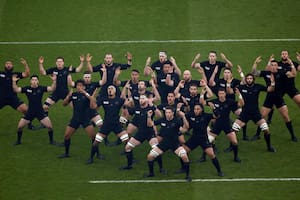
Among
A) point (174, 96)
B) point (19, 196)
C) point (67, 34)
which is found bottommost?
point (19, 196)

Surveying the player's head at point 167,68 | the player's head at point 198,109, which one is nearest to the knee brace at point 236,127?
the player's head at point 198,109

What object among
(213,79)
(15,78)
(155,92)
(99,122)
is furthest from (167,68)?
(15,78)

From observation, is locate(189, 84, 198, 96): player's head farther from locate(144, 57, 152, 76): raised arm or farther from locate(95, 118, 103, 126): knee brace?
locate(95, 118, 103, 126): knee brace

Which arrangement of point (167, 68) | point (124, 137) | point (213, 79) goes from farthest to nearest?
point (213, 79) → point (167, 68) → point (124, 137)

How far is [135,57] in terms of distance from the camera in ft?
133

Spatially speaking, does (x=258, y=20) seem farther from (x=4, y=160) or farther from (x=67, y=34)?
(x=4, y=160)

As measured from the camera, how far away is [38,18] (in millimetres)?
42938

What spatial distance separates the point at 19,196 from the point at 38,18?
12550 millimetres

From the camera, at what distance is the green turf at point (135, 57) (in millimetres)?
32406

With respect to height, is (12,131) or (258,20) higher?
(258,20)

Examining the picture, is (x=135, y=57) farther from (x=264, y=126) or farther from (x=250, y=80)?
(x=264, y=126)

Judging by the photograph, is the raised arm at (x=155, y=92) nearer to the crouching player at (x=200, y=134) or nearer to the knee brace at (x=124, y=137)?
the knee brace at (x=124, y=137)

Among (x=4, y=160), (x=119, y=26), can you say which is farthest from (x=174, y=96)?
(x=119, y=26)

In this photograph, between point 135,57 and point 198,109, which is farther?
point 135,57
